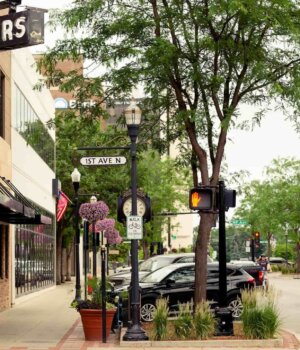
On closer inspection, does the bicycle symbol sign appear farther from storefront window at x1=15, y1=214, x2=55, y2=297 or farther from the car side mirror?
storefront window at x1=15, y1=214, x2=55, y2=297

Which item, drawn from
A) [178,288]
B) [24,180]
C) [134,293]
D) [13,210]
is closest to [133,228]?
[134,293]

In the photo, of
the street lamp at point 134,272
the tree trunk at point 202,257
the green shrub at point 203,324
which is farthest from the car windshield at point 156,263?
the green shrub at point 203,324

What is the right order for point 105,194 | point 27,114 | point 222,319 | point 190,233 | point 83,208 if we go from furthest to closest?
point 190,233, point 105,194, point 27,114, point 83,208, point 222,319

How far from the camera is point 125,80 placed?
2025 cm

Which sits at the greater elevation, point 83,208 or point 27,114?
point 27,114

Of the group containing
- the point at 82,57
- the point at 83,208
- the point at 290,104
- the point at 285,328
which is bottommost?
the point at 285,328

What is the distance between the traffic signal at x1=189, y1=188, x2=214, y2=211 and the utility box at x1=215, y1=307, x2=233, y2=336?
2.10 metres

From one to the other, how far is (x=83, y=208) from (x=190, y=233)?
121910mm

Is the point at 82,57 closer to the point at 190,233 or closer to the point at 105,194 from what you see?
the point at 105,194

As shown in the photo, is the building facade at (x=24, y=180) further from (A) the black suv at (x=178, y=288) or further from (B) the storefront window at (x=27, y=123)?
(A) the black suv at (x=178, y=288)

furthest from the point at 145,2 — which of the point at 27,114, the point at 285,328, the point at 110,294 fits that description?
the point at 27,114

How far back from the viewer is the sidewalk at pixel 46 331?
54.5 ft

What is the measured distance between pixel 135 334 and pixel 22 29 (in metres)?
6.50

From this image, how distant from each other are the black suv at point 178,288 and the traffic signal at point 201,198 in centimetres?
518
